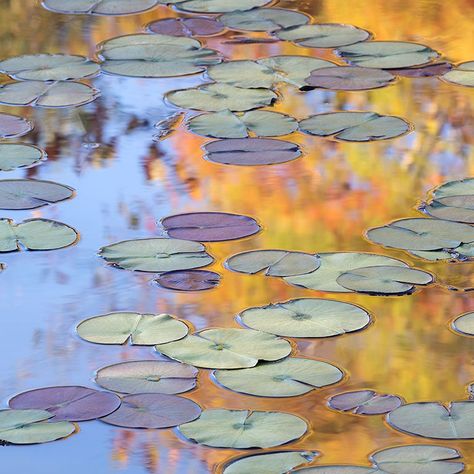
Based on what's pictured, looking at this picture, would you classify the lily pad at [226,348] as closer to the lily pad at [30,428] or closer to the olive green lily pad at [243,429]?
the olive green lily pad at [243,429]

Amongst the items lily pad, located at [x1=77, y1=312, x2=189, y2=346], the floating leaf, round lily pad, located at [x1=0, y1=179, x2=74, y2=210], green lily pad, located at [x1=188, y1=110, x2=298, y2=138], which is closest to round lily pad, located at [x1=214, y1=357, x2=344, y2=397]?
lily pad, located at [x1=77, y1=312, x2=189, y2=346]

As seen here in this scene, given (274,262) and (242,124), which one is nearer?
(274,262)

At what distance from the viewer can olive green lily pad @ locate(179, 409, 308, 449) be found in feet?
6.87

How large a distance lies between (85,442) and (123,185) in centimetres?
118

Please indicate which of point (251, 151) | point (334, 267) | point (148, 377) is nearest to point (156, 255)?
point (334, 267)

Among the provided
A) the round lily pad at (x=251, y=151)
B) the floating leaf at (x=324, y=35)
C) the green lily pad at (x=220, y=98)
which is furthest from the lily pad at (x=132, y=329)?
the floating leaf at (x=324, y=35)

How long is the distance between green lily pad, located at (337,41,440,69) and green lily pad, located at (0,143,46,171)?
108 centimetres

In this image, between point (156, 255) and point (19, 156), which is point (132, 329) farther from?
point (19, 156)

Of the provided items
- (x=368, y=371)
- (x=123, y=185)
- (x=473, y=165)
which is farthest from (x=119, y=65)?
(x=368, y=371)

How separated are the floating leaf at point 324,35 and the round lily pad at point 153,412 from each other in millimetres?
2070

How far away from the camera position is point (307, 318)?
2.51 metres

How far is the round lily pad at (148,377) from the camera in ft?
7.41

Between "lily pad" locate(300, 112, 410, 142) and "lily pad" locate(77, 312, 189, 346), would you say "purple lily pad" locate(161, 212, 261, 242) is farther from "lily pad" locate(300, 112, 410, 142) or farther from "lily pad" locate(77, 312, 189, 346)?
"lily pad" locate(300, 112, 410, 142)

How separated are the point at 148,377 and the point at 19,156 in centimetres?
119
